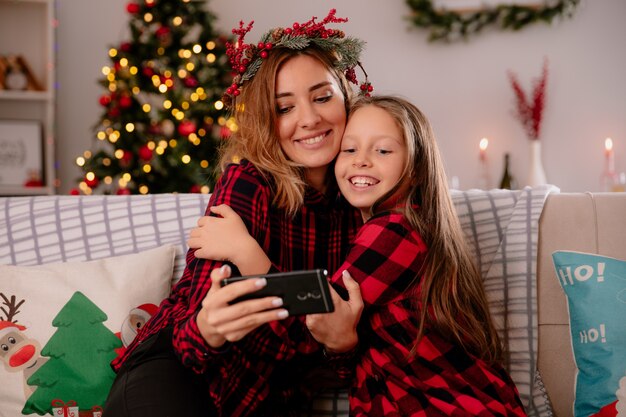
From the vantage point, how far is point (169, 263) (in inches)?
66.6

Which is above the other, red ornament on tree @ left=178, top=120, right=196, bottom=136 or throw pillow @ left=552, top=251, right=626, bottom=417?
red ornament on tree @ left=178, top=120, right=196, bottom=136

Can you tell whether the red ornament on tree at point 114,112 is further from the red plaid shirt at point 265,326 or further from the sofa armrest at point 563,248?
the sofa armrest at point 563,248

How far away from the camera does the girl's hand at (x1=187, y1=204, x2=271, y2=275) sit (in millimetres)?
1270

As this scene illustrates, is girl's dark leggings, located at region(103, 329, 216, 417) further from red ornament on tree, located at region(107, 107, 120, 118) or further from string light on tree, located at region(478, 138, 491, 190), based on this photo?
string light on tree, located at region(478, 138, 491, 190)

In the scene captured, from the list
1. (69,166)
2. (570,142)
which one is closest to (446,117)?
(570,142)

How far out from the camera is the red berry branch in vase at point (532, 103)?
382 cm

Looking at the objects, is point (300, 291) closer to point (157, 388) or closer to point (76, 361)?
point (157, 388)

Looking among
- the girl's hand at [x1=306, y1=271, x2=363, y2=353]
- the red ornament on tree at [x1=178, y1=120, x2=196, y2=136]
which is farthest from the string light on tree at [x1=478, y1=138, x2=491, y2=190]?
the girl's hand at [x1=306, y1=271, x2=363, y2=353]

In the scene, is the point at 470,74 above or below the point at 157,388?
above

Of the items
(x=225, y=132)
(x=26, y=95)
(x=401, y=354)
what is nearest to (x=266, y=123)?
(x=401, y=354)

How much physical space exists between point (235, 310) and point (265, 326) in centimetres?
27

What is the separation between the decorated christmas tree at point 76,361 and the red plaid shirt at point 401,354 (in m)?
0.62

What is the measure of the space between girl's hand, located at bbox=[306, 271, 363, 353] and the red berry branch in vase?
9.68 feet

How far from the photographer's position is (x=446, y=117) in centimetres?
404
